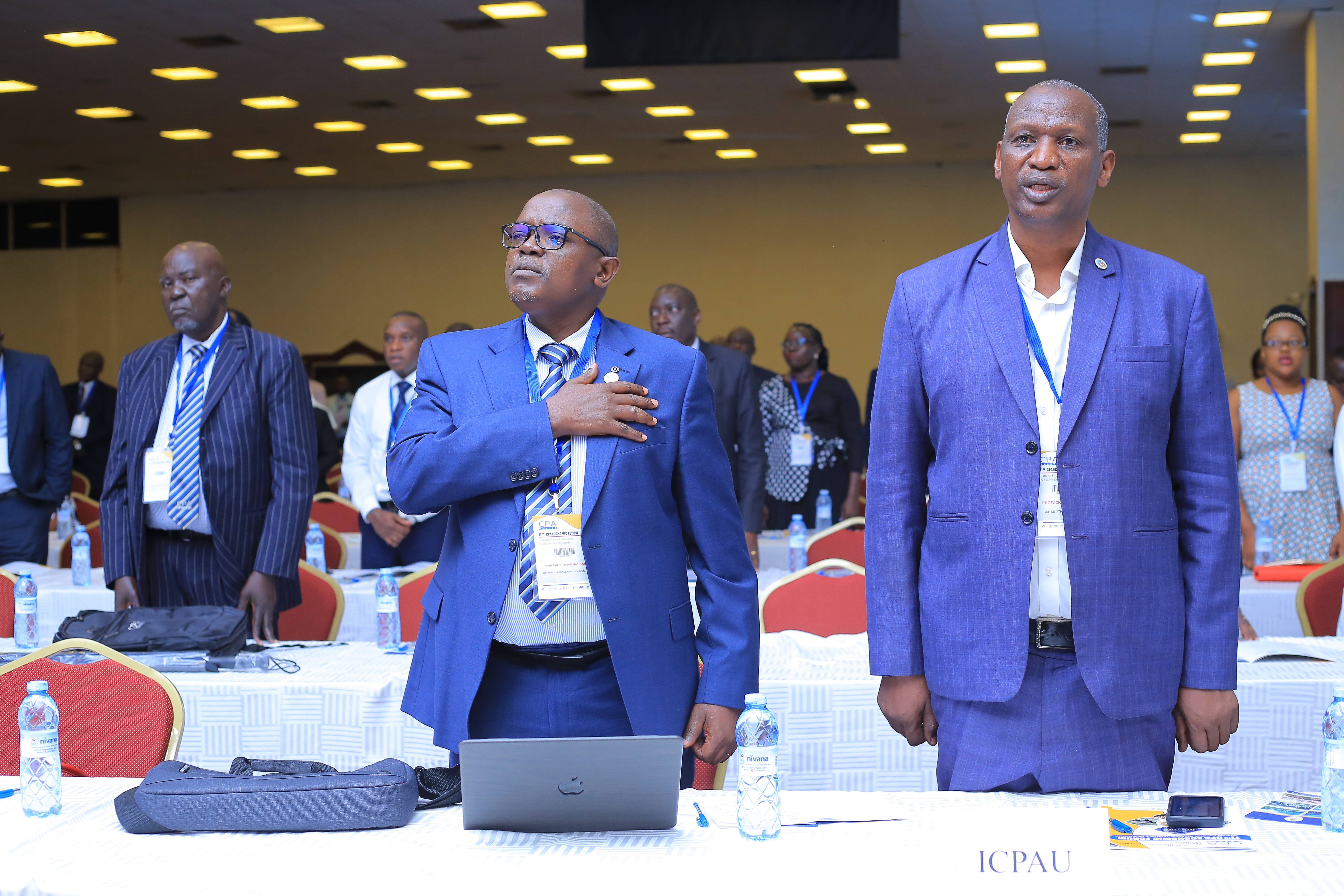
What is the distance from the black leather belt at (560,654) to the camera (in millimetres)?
2143

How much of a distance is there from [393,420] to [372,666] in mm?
2421

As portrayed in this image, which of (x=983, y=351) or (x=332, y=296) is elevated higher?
(x=332, y=296)

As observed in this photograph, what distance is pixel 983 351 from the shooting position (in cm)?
210

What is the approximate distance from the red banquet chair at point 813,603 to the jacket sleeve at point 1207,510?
1995mm

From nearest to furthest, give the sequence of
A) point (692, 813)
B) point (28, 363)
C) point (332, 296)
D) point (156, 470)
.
Answer: 1. point (692, 813)
2. point (156, 470)
3. point (28, 363)
4. point (332, 296)

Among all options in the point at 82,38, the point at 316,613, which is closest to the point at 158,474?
the point at 316,613

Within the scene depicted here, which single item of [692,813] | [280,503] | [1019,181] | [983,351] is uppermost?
[1019,181]

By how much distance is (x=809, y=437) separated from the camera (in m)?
7.97

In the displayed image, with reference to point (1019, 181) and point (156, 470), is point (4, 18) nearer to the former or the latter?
point (156, 470)

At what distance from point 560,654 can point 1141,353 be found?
1061 millimetres


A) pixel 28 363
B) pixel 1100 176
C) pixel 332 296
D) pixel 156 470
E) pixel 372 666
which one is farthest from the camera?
pixel 332 296

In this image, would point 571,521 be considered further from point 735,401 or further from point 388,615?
point 735,401

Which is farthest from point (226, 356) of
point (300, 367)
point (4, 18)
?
point (4, 18)

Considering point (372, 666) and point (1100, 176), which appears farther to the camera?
point (372, 666)
